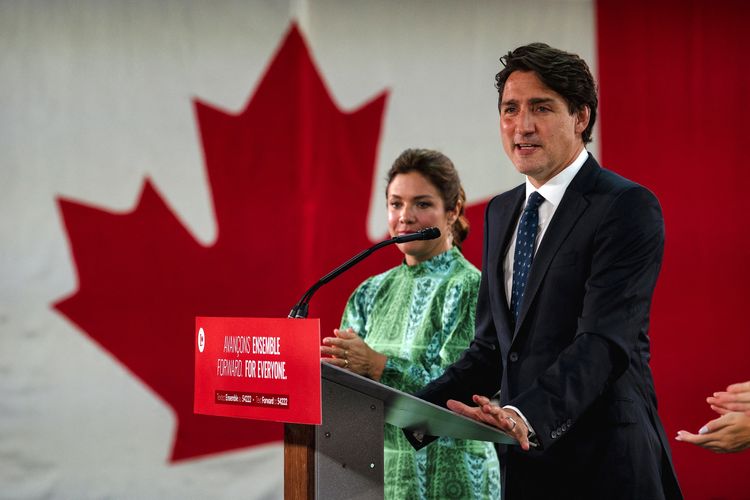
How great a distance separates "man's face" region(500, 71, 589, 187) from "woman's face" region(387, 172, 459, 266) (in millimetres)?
825

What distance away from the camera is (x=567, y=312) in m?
1.45

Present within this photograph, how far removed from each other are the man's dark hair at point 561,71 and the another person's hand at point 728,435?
61 centimetres

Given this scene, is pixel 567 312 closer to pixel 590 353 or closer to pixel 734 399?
pixel 590 353

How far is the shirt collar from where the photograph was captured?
156 cm

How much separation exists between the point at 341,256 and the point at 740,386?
240cm

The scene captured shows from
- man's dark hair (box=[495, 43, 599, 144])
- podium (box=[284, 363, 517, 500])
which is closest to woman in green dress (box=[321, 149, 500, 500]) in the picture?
podium (box=[284, 363, 517, 500])

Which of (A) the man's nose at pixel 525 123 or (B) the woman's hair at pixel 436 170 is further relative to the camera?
(B) the woman's hair at pixel 436 170

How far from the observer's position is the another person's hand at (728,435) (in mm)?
1386

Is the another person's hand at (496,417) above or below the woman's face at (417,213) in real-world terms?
below

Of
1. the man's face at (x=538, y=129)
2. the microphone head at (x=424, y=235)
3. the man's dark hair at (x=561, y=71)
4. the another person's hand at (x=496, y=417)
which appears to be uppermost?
the man's dark hair at (x=561, y=71)

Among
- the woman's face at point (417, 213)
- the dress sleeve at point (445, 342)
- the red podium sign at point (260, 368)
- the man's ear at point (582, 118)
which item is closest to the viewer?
the red podium sign at point (260, 368)

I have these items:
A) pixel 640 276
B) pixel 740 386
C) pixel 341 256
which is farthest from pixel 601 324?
pixel 341 256

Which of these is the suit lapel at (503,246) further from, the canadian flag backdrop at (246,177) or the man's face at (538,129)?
the canadian flag backdrop at (246,177)

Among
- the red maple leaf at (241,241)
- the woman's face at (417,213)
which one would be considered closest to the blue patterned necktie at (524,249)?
the woman's face at (417,213)
